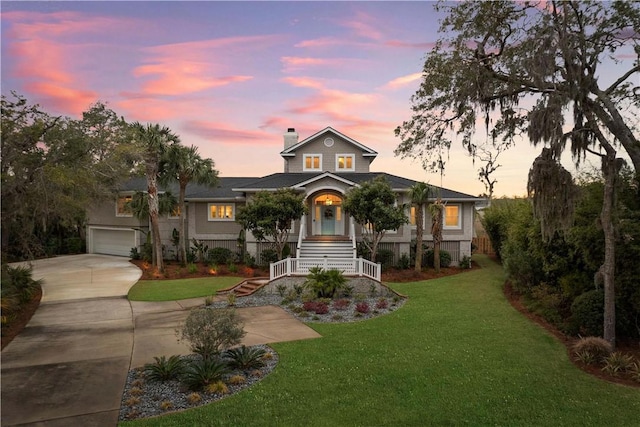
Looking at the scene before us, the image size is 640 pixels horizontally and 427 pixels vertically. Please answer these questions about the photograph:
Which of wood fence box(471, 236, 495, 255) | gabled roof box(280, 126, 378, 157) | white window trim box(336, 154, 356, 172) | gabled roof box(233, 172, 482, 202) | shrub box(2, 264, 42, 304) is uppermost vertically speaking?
gabled roof box(280, 126, 378, 157)

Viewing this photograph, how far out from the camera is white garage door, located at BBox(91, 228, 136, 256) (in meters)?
28.3

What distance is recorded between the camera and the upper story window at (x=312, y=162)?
25.2 m

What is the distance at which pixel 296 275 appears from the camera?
56.3 feet

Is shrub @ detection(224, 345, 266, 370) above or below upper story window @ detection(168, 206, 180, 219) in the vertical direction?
below

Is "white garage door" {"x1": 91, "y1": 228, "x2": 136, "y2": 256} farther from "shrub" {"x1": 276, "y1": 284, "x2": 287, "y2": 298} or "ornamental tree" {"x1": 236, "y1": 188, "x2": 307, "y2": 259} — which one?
"shrub" {"x1": 276, "y1": 284, "x2": 287, "y2": 298}

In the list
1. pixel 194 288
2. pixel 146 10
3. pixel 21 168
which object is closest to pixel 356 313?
pixel 194 288

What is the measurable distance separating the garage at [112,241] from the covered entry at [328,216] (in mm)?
13879

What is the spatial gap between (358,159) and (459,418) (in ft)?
66.3

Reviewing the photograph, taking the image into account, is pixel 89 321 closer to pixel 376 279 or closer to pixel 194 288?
pixel 194 288

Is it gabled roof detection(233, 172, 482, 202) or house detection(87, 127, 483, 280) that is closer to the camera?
gabled roof detection(233, 172, 482, 202)

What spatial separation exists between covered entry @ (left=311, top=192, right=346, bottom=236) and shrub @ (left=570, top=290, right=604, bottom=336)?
1439cm

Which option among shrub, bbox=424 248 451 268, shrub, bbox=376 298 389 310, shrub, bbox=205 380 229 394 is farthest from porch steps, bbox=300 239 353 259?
shrub, bbox=205 380 229 394

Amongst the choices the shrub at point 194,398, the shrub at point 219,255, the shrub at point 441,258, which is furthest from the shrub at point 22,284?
the shrub at point 441,258

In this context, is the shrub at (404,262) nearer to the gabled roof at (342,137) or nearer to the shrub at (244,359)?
the gabled roof at (342,137)
